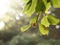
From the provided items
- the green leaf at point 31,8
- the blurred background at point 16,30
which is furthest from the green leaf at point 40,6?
the blurred background at point 16,30

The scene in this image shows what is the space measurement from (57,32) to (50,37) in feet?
0.50

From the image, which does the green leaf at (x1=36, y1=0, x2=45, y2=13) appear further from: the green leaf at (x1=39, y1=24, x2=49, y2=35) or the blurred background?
the blurred background

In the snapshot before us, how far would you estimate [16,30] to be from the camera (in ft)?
11.2

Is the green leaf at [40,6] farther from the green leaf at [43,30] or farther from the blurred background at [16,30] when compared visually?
the blurred background at [16,30]

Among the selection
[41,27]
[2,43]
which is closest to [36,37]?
[2,43]

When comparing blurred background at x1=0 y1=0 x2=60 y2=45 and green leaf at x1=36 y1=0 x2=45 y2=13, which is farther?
blurred background at x1=0 y1=0 x2=60 y2=45

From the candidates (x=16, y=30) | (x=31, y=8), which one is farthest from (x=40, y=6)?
(x=16, y=30)

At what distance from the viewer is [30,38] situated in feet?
10.8

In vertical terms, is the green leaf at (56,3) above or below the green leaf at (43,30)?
above

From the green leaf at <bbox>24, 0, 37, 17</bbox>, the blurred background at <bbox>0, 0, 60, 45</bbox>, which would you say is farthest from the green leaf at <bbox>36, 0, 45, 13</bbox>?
the blurred background at <bbox>0, 0, 60, 45</bbox>

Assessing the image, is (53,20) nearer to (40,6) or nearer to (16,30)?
(40,6)

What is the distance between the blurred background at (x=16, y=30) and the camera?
129 inches

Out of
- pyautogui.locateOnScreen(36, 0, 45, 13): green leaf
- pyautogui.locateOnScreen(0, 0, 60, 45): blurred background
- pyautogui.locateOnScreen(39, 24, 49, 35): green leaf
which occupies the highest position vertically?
pyautogui.locateOnScreen(36, 0, 45, 13): green leaf

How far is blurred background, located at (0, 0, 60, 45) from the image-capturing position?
327cm
